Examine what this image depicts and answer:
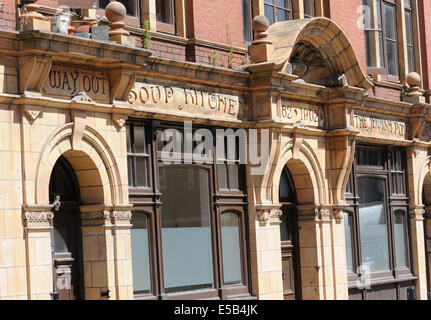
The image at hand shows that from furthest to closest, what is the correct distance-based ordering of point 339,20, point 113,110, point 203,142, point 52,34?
1. point 339,20
2. point 203,142
3. point 113,110
4. point 52,34

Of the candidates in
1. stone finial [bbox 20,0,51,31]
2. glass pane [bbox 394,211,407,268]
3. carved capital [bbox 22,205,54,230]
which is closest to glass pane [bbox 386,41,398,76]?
glass pane [bbox 394,211,407,268]

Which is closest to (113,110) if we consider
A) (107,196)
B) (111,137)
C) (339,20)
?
(111,137)

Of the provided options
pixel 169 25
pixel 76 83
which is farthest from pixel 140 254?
pixel 169 25

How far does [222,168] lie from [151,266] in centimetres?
254

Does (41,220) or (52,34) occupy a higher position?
(52,34)

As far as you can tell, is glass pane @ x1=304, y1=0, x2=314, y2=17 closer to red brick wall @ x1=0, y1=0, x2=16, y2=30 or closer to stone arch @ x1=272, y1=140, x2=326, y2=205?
stone arch @ x1=272, y1=140, x2=326, y2=205

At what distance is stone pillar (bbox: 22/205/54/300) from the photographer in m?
12.5

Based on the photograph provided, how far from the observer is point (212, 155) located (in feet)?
53.9

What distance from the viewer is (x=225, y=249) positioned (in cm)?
1672

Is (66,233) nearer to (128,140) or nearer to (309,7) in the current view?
(128,140)

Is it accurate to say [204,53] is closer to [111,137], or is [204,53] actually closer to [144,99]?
[144,99]

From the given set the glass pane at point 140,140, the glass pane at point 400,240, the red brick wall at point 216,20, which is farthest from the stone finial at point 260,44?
the glass pane at point 400,240

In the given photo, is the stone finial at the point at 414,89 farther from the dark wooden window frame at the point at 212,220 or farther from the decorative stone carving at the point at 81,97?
the decorative stone carving at the point at 81,97

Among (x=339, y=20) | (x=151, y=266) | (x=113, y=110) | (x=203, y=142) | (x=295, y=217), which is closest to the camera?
(x=113, y=110)
